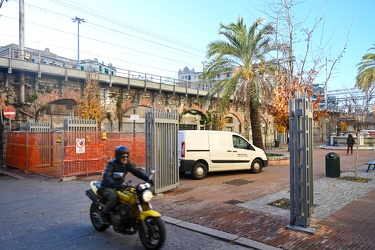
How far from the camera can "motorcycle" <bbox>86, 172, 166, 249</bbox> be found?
4344mm

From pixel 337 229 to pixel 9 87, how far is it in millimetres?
16677

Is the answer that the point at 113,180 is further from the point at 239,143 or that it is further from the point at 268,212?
the point at 239,143

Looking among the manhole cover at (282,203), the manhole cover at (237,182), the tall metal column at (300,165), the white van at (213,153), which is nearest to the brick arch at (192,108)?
the white van at (213,153)

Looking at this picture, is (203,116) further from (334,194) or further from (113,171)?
(113,171)

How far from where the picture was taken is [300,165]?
535 centimetres

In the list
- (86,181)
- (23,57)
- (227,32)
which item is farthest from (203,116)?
(86,181)

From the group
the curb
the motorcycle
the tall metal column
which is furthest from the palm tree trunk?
the motorcycle

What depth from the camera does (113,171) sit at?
4879 millimetres

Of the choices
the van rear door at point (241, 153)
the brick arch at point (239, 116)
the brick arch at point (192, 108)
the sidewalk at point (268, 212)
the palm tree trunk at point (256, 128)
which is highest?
the brick arch at point (192, 108)

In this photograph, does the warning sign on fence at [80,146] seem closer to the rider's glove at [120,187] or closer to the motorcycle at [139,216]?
the motorcycle at [139,216]

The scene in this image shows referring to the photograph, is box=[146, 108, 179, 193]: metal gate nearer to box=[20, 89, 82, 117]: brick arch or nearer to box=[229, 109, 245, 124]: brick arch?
box=[20, 89, 82, 117]: brick arch

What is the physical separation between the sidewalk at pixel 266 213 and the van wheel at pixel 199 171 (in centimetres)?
32

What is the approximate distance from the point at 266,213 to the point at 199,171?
4724 millimetres

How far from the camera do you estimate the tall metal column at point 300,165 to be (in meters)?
5.31
